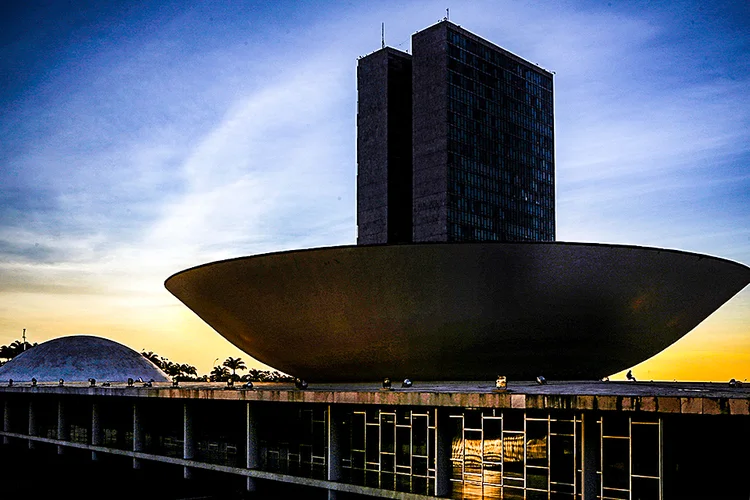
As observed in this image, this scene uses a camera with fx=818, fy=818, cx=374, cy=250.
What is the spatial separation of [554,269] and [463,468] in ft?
23.7

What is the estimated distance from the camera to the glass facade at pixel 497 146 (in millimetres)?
96062

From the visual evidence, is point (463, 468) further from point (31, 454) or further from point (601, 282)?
point (31, 454)

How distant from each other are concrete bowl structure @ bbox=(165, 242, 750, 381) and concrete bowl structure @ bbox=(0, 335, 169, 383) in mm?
44400

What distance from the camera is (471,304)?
2684 centimetres

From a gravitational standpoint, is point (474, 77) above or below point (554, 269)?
above

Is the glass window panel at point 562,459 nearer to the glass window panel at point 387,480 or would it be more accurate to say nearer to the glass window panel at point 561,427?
the glass window panel at point 561,427

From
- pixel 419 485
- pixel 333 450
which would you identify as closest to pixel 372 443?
pixel 333 450

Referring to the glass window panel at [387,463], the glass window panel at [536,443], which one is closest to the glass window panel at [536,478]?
the glass window panel at [536,443]

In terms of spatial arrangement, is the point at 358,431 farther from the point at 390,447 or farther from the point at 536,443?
the point at 536,443

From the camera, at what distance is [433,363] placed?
28797 mm

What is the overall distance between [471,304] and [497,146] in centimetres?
7588

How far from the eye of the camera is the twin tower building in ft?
313

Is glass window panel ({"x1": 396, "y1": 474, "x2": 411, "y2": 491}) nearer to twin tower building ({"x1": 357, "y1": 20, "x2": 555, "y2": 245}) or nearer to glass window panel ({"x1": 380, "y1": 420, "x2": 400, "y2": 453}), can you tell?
glass window panel ({"x1": 380, "y1": 420, "x2": 400, "y2": 453})

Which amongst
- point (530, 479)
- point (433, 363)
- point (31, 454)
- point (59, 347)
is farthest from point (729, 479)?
point (59, 347)
